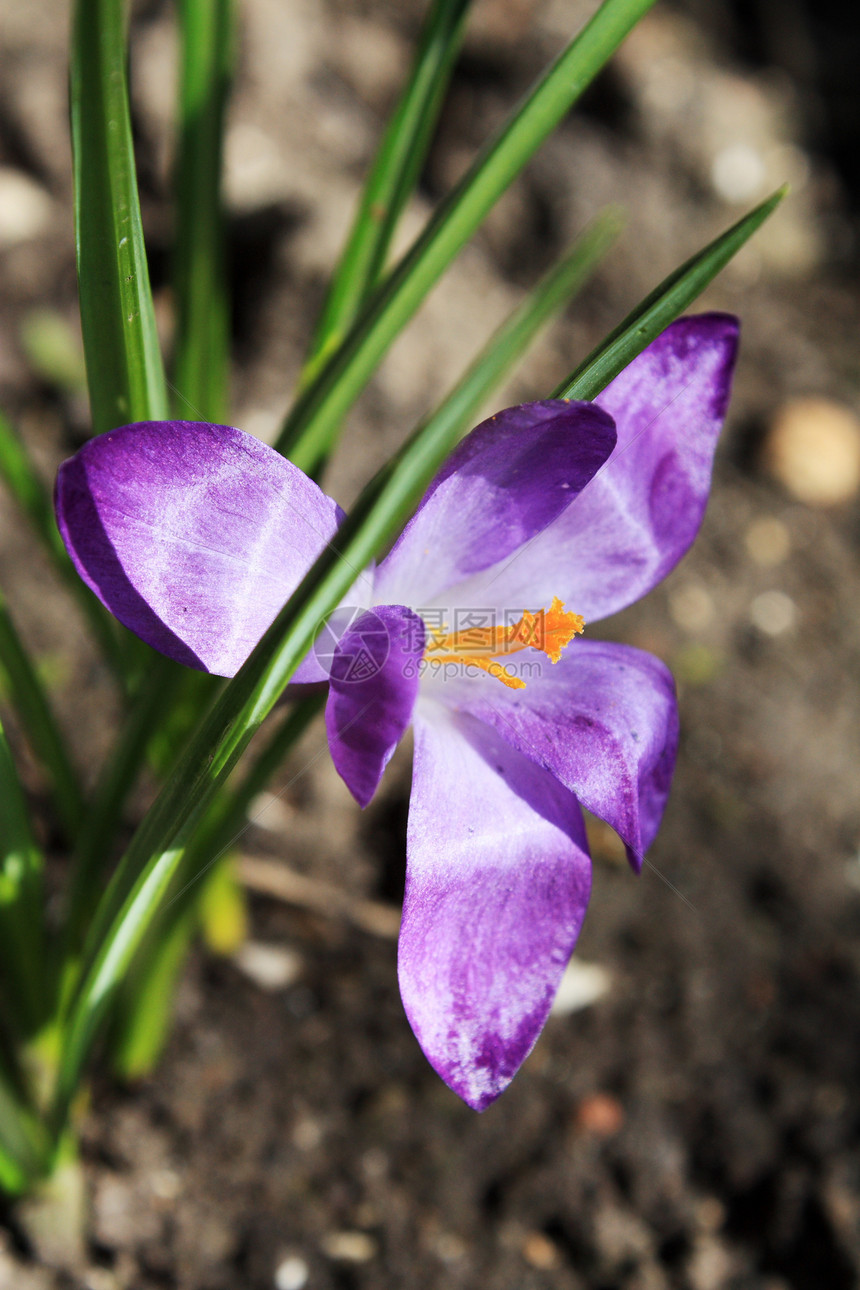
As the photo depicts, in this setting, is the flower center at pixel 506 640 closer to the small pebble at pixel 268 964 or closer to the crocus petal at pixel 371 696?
the crocus petal at pixel 371 696

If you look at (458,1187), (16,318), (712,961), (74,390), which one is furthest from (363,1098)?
(16,318)

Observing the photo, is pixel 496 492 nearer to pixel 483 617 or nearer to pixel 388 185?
pixel 483 617

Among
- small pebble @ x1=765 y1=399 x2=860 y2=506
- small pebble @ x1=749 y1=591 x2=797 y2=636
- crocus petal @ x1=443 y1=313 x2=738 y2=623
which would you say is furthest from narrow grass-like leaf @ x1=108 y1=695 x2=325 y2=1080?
small pebble @ x1=765 y1=399 x2=860 y2=506

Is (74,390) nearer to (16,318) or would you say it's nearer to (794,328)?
(16,318)

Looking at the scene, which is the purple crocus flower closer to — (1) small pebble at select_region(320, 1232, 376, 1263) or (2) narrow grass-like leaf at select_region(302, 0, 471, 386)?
(2) narrow grass-like leaf at select_region(302, 0, 471, 386)

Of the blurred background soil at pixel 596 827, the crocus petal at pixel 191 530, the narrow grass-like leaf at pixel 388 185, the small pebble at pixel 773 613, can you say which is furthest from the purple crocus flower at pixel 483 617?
the small pebble at pixel 773 613

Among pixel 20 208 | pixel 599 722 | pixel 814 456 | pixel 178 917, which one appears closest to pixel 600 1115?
pixel 178 917

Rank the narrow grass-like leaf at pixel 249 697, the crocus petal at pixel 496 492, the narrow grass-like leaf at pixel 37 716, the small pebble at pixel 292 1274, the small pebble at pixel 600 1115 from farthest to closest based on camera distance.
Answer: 1. the small pebble at pixel 600 1115
2. the small pebble at pixel 292 1274
3. the narrow grass-like leaf at pixel 37 716
4. the crocus petal at pixel 496 492
5. the narrow grass-like leaf at pixel 249 697
